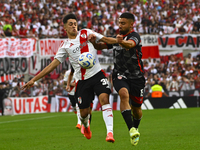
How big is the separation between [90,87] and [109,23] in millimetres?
19239

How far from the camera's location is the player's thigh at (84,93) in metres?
7.61

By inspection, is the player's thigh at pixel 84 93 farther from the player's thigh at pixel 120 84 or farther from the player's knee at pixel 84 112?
the player's thigh at pixel 120 84

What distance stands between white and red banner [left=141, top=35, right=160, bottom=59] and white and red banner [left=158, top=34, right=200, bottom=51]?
57 cm

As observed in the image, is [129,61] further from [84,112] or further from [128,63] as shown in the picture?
[84,112]

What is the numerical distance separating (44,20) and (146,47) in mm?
7196

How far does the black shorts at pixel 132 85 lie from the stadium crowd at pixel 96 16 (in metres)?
16.8

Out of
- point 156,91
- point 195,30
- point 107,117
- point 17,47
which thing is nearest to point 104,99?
point 107,117

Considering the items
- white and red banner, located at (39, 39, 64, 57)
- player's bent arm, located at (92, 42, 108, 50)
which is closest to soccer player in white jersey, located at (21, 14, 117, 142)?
player's bent arm, located at (92, 42, 108, 50)

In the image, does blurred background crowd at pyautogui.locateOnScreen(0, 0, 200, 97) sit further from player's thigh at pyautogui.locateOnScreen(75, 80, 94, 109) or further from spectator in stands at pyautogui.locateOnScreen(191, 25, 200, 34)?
player's thigh at pyautogui.locateOnScreen(75, 80, 94, 109)

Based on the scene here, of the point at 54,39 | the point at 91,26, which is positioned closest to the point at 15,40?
the point at 54,39

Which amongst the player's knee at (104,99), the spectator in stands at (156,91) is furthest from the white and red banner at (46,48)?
the player's knee at (104,99)

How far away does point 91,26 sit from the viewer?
26016 millimetres

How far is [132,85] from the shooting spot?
24.1ft

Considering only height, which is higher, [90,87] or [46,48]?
[90,87]
